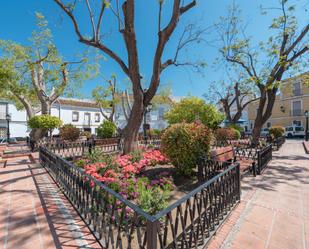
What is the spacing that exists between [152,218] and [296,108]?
40588mm

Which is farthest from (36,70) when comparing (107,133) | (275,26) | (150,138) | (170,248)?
(275,26)

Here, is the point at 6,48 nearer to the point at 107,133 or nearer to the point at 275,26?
the point at 107,133

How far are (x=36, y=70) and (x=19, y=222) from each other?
1317cm

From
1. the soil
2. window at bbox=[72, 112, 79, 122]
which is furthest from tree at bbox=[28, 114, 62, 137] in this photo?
window at bbox=[72, 112, 79, 122]

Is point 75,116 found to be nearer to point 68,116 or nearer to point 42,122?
point 68,116

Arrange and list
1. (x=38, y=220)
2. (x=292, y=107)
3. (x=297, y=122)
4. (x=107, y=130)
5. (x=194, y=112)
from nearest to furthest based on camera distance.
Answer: (x=38, y=220)
(x=107, y=130)
(x=194, y=112)
(x=297, y=122)
(x=292, y=107)

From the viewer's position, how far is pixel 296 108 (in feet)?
108

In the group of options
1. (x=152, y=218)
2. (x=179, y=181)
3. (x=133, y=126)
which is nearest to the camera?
(x=152, y=218)

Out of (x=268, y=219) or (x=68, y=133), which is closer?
(x=268, y=219)

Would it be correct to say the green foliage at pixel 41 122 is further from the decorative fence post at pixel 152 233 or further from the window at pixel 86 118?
the window at pixel 86 118

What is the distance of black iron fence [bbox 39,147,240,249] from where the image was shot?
201cm

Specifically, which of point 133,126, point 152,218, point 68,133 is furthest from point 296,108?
point 152,218

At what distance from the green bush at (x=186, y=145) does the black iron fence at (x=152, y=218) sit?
1428 millimetres

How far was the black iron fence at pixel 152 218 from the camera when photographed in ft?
6.61
